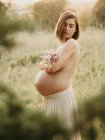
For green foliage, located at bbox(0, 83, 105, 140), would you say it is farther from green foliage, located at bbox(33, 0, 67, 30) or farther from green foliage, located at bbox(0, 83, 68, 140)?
green foliage, located at bbox(33, 0, 67, 30)

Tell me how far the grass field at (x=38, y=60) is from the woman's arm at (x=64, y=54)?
165 centimetres

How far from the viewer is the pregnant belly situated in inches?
119

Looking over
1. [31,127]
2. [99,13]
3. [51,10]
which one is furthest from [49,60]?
[51,10]

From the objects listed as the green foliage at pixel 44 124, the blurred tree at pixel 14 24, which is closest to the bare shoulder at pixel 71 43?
the blurred tree at pixel 14 24

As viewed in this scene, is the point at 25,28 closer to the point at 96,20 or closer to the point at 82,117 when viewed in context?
the point at 82,117

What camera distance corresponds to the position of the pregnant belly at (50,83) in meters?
3.02

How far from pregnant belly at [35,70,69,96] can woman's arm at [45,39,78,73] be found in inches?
1.5

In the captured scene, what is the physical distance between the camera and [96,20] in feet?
29.0

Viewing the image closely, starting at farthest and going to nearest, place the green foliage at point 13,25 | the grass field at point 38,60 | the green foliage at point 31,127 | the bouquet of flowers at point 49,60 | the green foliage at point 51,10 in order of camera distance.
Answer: the green foliage at point 51,10 → the grass field at point 38,60 → the bouquet of flowers at point 49,60 → the green foliage at point 13,25 → the green foliage at point 31,127

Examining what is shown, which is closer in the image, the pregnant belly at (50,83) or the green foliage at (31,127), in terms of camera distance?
the green foliage at (31,127)

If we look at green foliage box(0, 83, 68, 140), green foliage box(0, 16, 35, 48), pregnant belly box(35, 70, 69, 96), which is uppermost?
green foliage box(0, 16, 35, 48)

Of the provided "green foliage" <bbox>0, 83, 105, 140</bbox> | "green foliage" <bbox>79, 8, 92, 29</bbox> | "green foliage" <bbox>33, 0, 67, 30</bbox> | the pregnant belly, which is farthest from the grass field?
"green foliage" <bbox>0, 83, 105, 140</bbox>

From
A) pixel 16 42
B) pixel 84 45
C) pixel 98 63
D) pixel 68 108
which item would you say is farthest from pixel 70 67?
pixel 84 45

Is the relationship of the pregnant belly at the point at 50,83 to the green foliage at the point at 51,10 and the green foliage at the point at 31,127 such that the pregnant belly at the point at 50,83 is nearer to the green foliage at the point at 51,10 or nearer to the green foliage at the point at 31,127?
the green foliage at the point at 31,127
